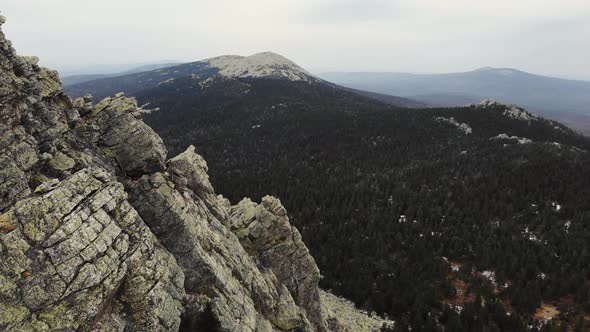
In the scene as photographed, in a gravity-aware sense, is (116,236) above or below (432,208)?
above

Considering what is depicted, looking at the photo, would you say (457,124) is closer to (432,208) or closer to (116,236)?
(432,208)

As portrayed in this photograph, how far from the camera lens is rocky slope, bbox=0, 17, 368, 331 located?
15.1 meters

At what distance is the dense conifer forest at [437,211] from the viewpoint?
164 ft

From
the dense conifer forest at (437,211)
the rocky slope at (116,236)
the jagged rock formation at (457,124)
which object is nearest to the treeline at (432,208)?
the dense conifer forest at (437,211)

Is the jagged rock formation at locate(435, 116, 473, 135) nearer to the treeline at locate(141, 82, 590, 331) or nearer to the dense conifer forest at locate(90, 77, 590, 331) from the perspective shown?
the dense conifer forest at locate(90, 77, 590, 331)

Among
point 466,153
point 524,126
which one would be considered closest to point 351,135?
point 466,153

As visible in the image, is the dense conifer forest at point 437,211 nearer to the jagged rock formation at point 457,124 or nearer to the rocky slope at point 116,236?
the jagged rock formation at point 457,124

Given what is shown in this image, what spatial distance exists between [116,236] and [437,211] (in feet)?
233

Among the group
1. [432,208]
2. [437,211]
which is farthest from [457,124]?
[437,211]

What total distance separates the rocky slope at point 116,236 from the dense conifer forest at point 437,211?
24203 millimetres

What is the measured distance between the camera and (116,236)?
17.7 metres

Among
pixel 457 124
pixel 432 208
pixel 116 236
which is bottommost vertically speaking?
pixel 432 208

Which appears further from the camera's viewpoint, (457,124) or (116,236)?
(457,124)

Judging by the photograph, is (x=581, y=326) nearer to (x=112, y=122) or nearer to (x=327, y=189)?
(x=112, y=122)
